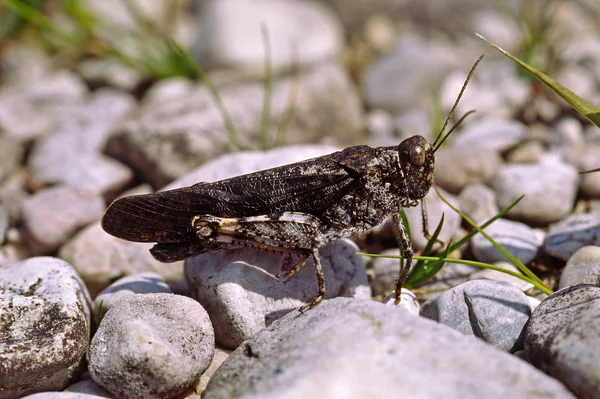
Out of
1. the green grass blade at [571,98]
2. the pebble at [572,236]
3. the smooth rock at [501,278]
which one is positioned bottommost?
the smooth rock at [501,278]

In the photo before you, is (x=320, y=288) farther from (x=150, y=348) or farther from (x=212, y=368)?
(x=150, y=348)

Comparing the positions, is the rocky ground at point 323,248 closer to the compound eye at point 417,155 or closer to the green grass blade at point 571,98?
the compound eye at point 417,155

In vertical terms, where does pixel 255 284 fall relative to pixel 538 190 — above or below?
below

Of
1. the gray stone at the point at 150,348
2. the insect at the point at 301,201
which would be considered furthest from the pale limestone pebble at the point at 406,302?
the gray stone at the point at 150,348

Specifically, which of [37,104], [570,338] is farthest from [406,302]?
[37,104]

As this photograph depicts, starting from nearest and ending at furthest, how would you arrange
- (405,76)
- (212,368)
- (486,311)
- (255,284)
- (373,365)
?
(373,365)
(486,311)
(212,368)
(255,284)
(405,76)

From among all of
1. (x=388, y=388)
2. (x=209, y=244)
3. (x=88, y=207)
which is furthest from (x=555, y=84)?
(x=88, y=207)

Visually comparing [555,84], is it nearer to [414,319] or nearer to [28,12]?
[414,319]
